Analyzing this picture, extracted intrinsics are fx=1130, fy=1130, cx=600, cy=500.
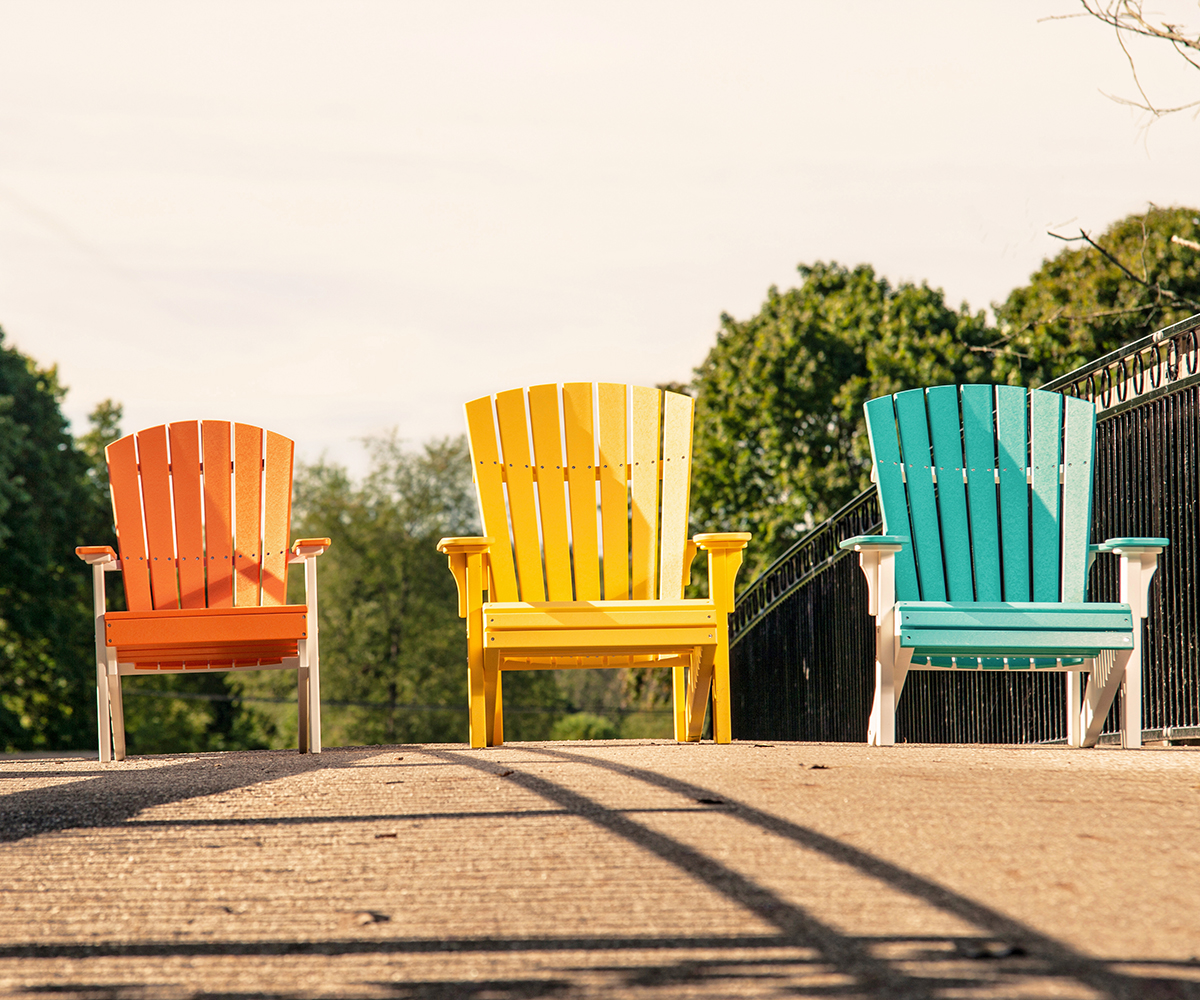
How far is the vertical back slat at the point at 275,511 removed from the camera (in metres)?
4.74

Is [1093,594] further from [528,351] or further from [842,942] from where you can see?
[528,351]

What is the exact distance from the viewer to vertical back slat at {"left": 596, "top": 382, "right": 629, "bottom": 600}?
4742 mm

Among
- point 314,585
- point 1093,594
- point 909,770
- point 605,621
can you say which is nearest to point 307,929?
point 909,770

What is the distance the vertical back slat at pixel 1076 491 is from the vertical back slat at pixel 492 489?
2245 mm

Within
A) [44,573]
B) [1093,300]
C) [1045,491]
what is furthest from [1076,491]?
[44,573]

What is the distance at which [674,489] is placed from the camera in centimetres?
469

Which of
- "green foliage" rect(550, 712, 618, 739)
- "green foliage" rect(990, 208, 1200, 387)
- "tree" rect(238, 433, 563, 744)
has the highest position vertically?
"green foliage" rect(990, 208, 1200, 387)

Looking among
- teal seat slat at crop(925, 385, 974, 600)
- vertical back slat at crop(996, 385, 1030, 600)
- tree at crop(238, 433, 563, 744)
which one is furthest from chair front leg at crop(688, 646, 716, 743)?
tree at crop(238, 433, 563, 744)

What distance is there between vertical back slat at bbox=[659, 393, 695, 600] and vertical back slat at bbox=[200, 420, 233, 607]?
1.84 metres

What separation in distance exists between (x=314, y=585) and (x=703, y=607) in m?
1.49

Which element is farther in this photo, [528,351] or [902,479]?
[528,351]

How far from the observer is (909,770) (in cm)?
293

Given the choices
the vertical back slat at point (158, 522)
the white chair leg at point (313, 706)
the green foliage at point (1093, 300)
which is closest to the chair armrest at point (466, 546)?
the white chair leg at point (313, 706)

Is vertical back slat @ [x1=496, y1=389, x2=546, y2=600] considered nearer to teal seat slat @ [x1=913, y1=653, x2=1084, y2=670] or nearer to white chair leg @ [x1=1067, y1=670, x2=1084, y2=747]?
teal seat slat @ [x1=913, y1=653, x2=1084, y2=670]
